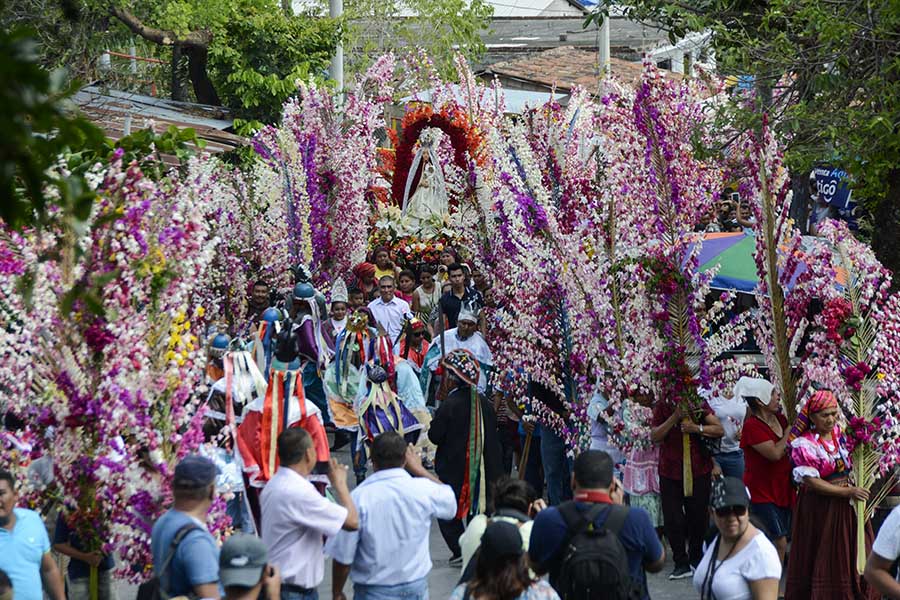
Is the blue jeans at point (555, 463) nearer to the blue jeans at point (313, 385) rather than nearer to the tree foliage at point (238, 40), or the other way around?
the blue jeans at point (313, 385)

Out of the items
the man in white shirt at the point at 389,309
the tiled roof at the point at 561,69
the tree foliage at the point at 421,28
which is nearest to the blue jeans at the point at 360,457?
the man in white shirt at the point at 389,309

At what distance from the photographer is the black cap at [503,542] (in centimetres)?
590

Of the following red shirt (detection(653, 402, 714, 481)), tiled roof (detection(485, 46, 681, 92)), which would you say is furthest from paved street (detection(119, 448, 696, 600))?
tiled roof (detection(485, 46, 681, 92))

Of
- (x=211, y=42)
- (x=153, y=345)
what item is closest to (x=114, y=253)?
(x=153, y=345)

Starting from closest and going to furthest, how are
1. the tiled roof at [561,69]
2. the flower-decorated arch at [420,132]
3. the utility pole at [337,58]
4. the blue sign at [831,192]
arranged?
1. the blue sign at [831,192]
2. the flower-decorated arch at [420,132]
3. the utility pole at [337,58]
4. the tiled roof at [561,69]

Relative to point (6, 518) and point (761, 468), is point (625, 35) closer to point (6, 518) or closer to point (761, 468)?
point (761, 468)

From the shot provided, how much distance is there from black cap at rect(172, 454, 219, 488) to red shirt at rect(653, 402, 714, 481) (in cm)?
453

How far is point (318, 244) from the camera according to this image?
18953 millimetres

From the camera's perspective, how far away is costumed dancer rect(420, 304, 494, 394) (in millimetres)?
12582

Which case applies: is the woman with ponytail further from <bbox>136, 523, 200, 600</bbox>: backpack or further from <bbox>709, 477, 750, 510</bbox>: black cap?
<bbox>136, 523, 200, 600</bbox>: backpack

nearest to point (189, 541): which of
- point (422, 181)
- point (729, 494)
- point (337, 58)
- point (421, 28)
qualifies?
point (729, 494)

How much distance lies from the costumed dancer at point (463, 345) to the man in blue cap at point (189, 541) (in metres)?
6.00

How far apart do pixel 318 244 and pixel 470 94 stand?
5.57m

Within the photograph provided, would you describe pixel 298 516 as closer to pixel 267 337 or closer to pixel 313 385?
pixel 267 337
